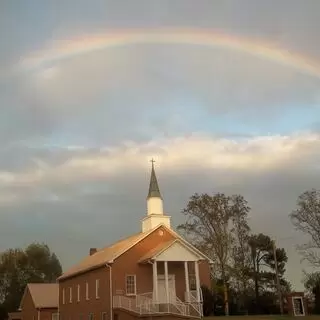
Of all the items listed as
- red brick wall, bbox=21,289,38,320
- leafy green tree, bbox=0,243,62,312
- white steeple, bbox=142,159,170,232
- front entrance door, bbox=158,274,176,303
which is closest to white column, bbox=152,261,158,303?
front entrance door, bbox=158,274,176,303

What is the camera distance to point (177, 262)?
1636 inches

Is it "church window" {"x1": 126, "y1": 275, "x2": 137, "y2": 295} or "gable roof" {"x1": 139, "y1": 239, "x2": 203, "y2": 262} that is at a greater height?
"gable roof" {"x1": 139, "y1": 239, "x2": 203, "y2": 262}

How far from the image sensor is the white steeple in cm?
4659

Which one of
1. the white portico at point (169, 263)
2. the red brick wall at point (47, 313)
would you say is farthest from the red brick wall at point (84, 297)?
the red brick wall at point (47, 313)

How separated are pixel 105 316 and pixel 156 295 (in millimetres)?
5297

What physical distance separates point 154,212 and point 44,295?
80.4 feet

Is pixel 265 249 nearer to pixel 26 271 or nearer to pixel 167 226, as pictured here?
pixel 167 226

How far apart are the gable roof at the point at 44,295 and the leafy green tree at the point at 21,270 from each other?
31.1 metres

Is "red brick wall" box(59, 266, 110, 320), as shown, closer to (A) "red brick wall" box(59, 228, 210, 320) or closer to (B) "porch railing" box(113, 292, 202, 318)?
(A) "red brick wall" box(59, 228, 210, 320)

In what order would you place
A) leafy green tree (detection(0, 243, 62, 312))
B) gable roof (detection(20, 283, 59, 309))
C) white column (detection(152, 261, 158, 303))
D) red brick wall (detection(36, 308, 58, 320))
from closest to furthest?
1. white column (detection(152, 261, 158, 303))
2. red brick wall (detection(36, 308, 58, 320))
3. gable roof (detection(20, 283, 59, 309))
4. leafy green tree (detection(0, 243, 62, 312))

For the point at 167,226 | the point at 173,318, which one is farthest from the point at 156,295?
the point at 167,226

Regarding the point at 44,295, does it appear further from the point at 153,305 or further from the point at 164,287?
the point at 153,305

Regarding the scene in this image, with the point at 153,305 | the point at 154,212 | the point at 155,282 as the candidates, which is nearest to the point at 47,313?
the point at 154,212

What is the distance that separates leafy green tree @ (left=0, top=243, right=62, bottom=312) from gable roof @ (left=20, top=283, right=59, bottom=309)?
3108 centimetres
